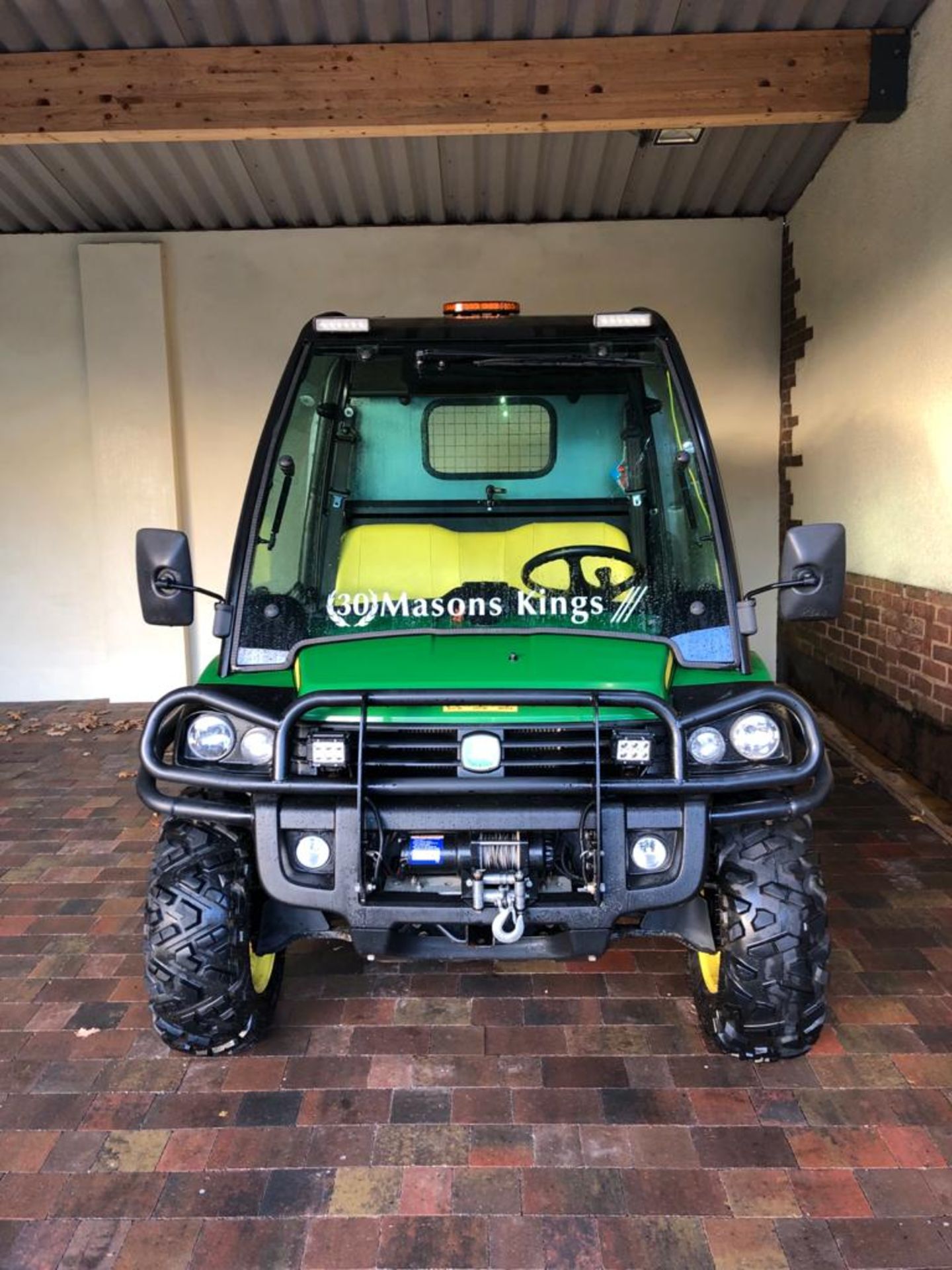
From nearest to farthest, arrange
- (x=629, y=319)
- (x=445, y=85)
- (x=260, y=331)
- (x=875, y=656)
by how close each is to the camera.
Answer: (x=629, y=319), (x=445, y=85), (x=875, y=656), (x=260, y=331)

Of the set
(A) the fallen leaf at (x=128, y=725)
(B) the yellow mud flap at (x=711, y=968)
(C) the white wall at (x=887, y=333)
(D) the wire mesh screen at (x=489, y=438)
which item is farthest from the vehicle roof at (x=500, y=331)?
(A) the fallen leaf at (x=128, y=725)

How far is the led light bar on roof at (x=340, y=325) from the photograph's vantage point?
3031 mm

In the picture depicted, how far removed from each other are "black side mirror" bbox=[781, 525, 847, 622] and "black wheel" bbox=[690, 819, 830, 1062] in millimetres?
633

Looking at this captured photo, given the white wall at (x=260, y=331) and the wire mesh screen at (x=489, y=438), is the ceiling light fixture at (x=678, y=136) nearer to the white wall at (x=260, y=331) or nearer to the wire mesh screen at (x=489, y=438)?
the white wall at (x=260, y=331)

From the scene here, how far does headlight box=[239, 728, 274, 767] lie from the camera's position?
256cm

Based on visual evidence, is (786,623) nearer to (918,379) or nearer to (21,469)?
(918,379)

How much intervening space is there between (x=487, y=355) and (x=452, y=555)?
684 mm

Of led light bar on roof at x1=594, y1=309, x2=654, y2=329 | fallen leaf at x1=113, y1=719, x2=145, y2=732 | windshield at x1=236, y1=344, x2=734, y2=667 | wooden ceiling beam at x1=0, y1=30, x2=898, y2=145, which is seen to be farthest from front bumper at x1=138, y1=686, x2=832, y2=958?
fallen leaf at x1=113, y1=719, x2=145, y2=732

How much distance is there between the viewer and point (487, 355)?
3.11m

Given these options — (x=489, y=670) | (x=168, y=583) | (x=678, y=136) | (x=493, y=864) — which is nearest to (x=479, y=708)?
(x=489, y=670)

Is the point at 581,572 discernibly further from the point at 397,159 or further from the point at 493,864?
the point at 397,159

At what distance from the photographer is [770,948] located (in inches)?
100

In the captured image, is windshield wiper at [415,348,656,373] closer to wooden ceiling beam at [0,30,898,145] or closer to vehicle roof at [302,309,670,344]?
vehicle roof at [302,309,670,344]

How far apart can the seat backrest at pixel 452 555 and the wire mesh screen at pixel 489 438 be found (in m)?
0.23
